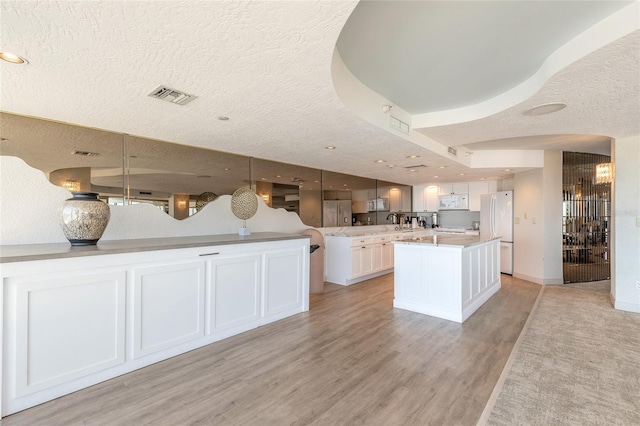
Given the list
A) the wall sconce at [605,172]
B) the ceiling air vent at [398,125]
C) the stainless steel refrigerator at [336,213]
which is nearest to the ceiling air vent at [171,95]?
the ceiling air vent at [398,125]

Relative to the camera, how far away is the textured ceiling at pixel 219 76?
1349 mm

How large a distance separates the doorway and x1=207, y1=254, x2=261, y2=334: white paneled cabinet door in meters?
5.90

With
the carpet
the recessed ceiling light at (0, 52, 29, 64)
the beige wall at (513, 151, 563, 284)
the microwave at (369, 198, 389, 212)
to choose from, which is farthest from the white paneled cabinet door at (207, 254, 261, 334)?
the beige wall at (513, 151, 563, 284)

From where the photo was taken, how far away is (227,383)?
2203mm

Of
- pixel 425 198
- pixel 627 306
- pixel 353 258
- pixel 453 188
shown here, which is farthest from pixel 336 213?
pixel 627 306

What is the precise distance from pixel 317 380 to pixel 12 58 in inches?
110

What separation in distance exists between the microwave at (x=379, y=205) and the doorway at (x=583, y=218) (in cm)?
343

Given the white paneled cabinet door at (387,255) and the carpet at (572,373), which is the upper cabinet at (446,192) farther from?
the carpet at (572,373)

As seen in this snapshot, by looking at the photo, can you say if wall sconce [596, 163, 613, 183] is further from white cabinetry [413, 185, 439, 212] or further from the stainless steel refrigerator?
the stainless steel refrigerator

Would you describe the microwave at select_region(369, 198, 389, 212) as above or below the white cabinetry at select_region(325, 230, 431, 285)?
above

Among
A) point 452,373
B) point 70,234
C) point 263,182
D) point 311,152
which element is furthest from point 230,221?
point 452,373

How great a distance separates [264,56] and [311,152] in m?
2.37

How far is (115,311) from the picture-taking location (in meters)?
2.24

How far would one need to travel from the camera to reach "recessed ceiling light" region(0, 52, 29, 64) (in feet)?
5.31
